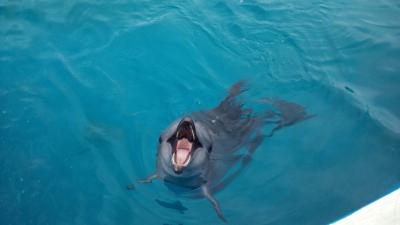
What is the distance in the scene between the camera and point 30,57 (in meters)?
7.62

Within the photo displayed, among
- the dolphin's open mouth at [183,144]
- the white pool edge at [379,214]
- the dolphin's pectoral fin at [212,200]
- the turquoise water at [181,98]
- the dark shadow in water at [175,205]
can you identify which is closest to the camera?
the white pool edge at [379,214]

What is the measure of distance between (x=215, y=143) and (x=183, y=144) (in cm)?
106

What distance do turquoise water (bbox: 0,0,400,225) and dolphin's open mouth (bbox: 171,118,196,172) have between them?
89 cm

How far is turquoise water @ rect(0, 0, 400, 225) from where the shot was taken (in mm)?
5195

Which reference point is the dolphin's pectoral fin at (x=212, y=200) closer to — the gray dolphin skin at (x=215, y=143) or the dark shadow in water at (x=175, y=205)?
the gray dolphin skin at (x=215, y=143)

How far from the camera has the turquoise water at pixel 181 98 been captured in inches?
205

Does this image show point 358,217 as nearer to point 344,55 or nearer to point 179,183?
point 179,183

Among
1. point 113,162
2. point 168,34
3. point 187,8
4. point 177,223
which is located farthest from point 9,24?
point 177,223

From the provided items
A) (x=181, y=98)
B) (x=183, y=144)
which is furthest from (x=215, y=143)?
(x=181, y=98)

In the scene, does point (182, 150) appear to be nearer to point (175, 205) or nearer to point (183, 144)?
point (183, 144)

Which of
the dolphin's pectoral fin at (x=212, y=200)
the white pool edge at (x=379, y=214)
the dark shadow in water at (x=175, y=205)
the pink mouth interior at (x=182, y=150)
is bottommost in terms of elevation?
the dark shadow in water at (x=175, y=205)

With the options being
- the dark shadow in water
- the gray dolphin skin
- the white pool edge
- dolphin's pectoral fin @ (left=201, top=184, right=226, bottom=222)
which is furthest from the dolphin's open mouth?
the white pool edge

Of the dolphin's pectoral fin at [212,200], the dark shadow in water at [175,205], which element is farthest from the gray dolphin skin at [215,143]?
the dark shadow in water at [175,205]

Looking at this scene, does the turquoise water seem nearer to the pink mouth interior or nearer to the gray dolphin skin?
the gray dolphin skin
